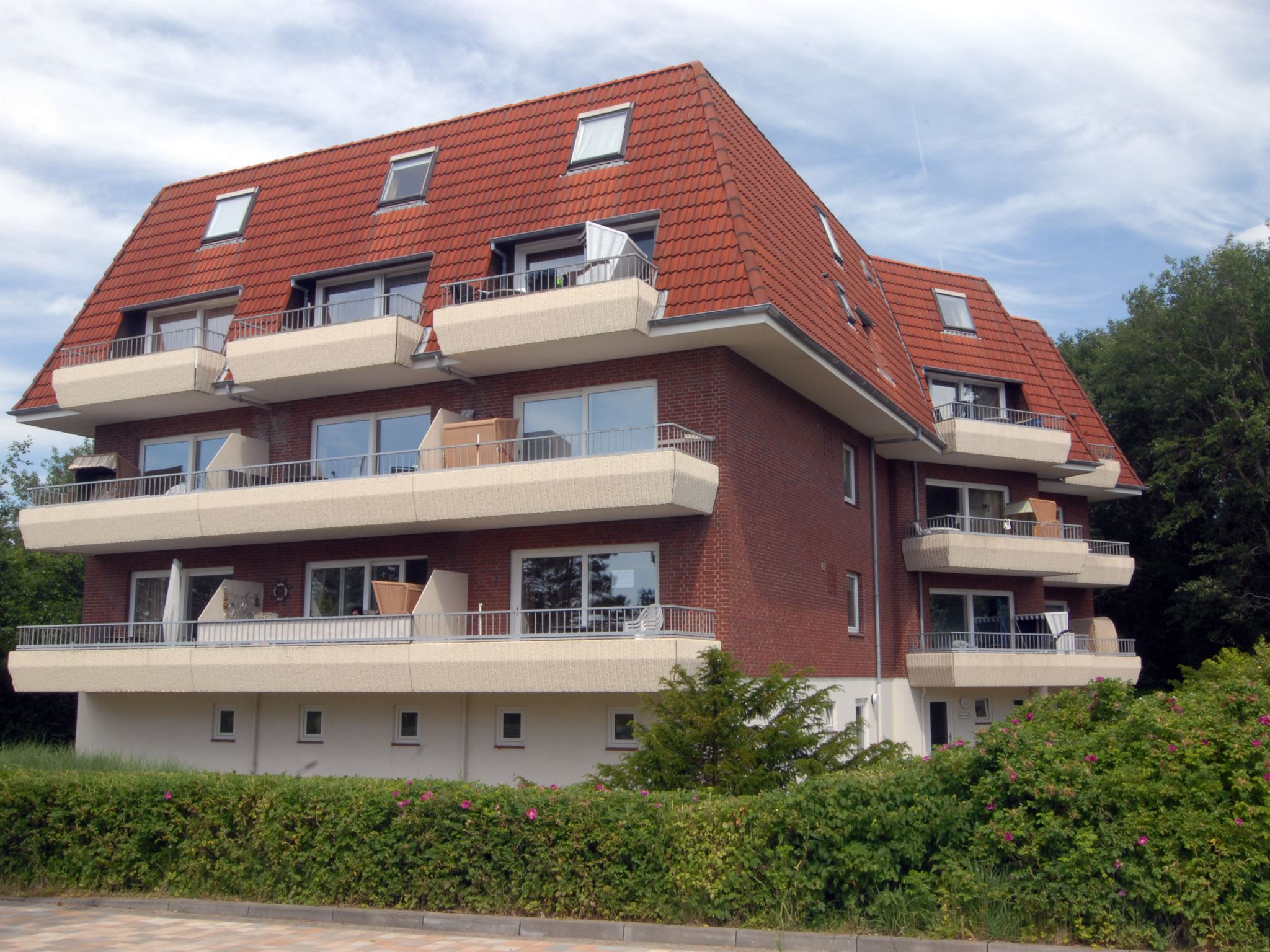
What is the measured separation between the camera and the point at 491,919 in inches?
472

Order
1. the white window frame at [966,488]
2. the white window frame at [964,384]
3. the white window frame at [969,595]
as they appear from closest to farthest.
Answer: the white window frame at [969,595] < the white window frame at [966,488] < the white window frame at [964,384]

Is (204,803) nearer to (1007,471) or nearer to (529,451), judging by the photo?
(529,451)

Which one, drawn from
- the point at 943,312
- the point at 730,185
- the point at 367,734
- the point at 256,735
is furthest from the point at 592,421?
the point at 943,312

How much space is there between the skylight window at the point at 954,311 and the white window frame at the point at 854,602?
30.5 feet

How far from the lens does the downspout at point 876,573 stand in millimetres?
26328

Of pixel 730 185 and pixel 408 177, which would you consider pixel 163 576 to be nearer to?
pixel 408 177

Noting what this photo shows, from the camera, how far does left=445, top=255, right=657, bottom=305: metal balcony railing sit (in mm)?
20094

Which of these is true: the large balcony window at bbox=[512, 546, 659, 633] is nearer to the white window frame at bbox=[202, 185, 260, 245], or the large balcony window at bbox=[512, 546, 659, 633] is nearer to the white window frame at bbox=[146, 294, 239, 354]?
the white window frame at bbox=[146, 294, 239, 354]

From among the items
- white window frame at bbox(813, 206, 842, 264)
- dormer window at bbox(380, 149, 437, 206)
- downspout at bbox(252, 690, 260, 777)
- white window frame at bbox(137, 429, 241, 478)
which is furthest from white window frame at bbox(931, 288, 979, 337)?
A: downspout at bbox(252, 690, 260, 777)

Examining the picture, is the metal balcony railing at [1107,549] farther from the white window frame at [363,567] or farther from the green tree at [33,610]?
the green tree at [33,610]

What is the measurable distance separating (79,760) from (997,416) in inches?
912

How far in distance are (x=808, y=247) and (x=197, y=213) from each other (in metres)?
15.0

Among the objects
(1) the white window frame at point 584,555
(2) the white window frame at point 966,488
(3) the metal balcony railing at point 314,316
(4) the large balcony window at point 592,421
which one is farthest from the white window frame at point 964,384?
(3) the metal balcony railing at point 314,316

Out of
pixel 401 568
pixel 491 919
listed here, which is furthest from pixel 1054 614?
pixel 491 919
